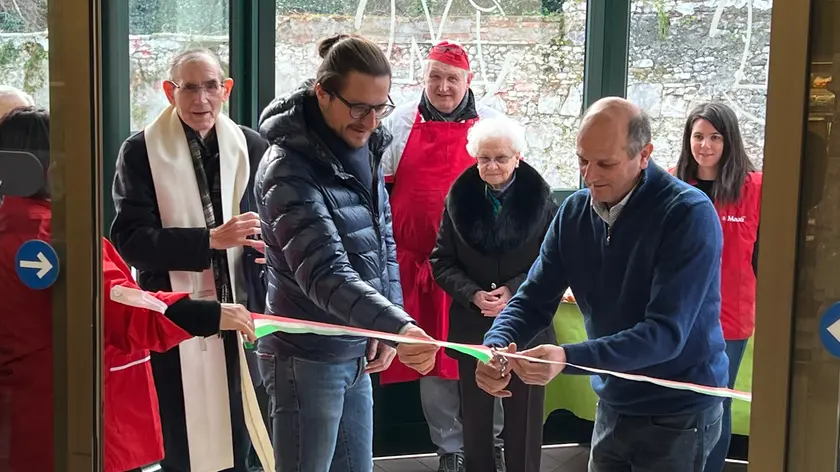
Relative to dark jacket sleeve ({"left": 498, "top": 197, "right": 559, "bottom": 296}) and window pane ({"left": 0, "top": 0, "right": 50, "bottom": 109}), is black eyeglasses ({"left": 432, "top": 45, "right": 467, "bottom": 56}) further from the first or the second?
window pane ({"left": 0, "top": 0, "right": 50, "bottom": 109})

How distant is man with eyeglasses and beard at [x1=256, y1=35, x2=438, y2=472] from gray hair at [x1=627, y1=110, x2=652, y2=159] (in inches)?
20.2

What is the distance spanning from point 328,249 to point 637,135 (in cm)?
67

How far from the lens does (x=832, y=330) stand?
3.58 ft

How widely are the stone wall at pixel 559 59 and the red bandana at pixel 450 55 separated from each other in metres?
0.25

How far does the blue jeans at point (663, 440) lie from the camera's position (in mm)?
1728

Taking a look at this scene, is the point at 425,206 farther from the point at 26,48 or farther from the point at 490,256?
the point at 26,48

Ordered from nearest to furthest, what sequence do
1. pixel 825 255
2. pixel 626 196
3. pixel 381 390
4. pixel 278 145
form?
pixel 825 255 < pixel 626 196 < pixel 278 145 < pixel 381 390

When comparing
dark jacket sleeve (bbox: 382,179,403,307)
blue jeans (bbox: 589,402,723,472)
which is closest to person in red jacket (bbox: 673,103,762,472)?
blue jeans (bbox: 589,402,723,472)

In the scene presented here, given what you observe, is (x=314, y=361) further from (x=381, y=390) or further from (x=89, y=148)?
(x=381, y=390)

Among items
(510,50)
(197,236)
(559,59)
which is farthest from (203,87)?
(559,59)

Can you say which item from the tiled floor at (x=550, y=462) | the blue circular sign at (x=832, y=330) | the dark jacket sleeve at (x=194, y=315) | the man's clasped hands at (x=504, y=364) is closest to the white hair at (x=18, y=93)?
the dark jacket sleeve at (x=194, y=315)

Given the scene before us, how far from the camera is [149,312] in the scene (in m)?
1.59

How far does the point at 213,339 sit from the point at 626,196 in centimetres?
119

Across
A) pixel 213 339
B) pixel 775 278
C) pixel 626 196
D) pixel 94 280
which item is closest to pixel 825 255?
pixel 775 278
